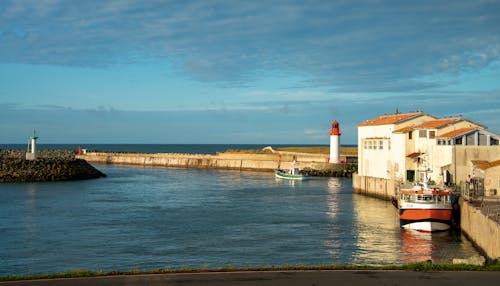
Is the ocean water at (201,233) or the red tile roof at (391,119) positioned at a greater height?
the red tile roof at (391,119)

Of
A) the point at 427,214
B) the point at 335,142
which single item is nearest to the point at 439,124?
the point at 427,214

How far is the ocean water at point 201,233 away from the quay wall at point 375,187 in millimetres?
1030

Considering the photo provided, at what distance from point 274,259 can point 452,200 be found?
16.1 meters

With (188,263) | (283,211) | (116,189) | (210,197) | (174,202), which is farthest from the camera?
(116,189)

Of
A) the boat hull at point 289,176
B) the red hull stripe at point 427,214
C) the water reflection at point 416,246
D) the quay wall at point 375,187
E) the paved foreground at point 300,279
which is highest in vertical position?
the boat hull at point 289,176

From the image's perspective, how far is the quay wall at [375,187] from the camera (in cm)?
5134

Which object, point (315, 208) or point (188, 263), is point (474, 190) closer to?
point (315, 208)

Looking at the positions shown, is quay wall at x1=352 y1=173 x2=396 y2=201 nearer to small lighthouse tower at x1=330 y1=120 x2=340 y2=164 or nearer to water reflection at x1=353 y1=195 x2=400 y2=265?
water reflection at x1=353 y1=195 x2=400 y2=265

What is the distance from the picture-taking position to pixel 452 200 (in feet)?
121

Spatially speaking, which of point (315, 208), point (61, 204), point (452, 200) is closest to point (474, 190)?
point (452, 200)

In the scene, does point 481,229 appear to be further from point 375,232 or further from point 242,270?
point 242,270

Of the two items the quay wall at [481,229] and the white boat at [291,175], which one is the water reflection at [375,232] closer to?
the quay wall at [481,229]

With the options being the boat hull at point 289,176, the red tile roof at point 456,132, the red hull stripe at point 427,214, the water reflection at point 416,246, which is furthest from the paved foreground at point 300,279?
the boat hull at point 289,176

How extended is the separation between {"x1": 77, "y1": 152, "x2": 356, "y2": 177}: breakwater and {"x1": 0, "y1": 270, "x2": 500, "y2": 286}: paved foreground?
237 ft
